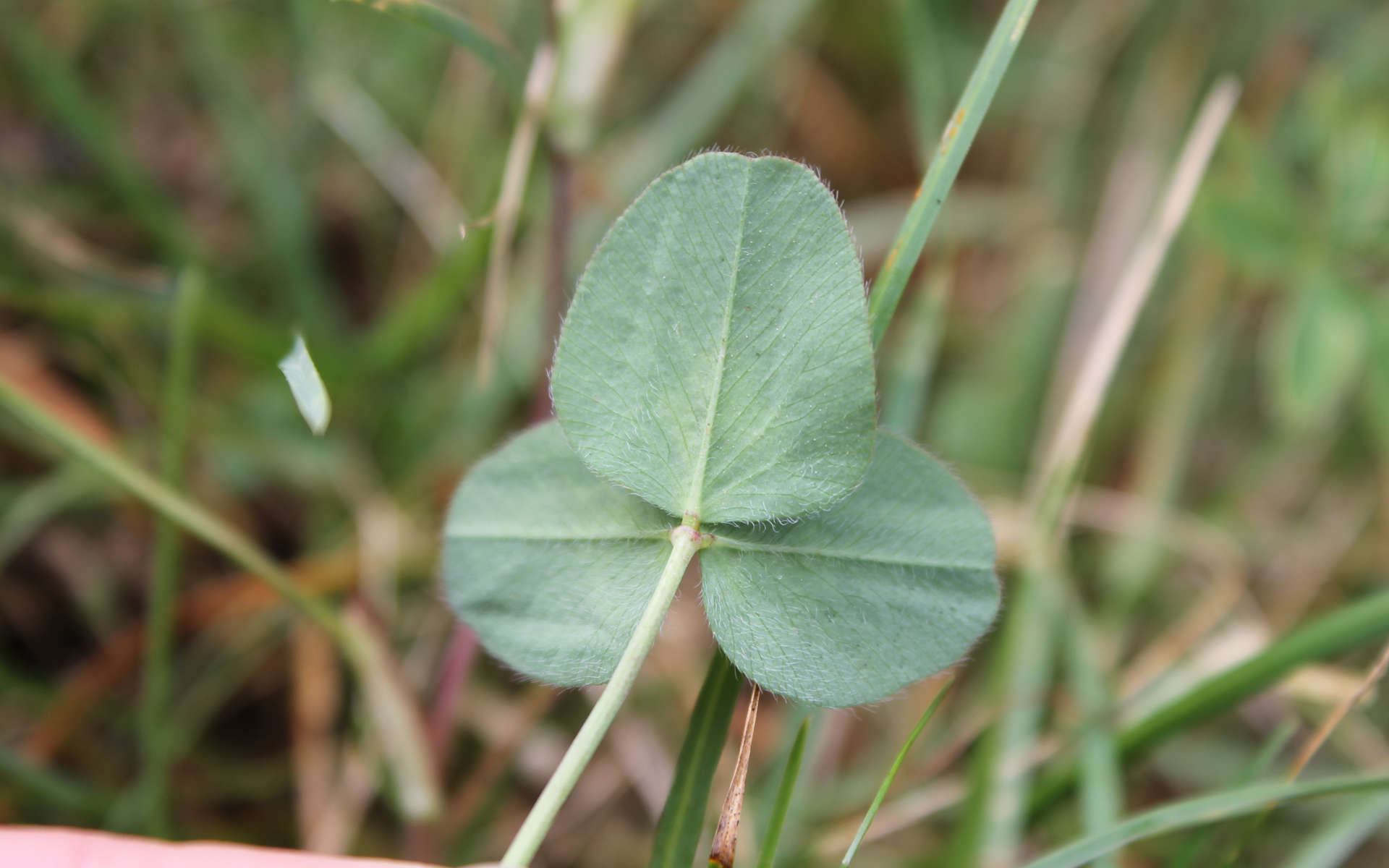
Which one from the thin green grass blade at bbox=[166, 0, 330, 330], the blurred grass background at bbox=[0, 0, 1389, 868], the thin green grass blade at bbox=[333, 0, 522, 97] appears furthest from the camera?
the thin green grass blade at bbox=[166, 0, 330, 330]

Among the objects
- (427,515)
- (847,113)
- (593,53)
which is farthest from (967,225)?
(427,515)

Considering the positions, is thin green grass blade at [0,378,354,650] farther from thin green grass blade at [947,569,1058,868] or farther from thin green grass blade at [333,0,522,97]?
thin green grass blade at [947,569,1058,868]

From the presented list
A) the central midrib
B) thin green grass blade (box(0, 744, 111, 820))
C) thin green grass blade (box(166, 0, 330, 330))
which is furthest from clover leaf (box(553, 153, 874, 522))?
thin green grass blade (box(166, 0, 330, 330))

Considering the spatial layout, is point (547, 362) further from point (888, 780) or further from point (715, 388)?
point (888, 780)

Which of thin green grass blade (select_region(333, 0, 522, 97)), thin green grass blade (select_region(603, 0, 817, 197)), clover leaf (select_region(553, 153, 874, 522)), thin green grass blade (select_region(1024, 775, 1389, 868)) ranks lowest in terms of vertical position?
thin green grass blade (select_region(1024, 775, 1389, 868))

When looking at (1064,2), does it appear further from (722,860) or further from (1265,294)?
(722,860)

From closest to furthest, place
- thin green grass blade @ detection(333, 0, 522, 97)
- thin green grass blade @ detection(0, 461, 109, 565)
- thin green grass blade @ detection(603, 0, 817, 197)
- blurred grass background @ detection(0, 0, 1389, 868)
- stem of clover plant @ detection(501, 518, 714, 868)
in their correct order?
stem of clover plant @ detection(501, 518, 714, 868), thin green grass blade @ detection(333, 0, 522, 97), blurred grass background @ detection(0, 0, 1389, 868), thin green grass blade @ detection(0, 461, 109, 565), thin green grass blade @ detection(603, 0, 817, 197)
